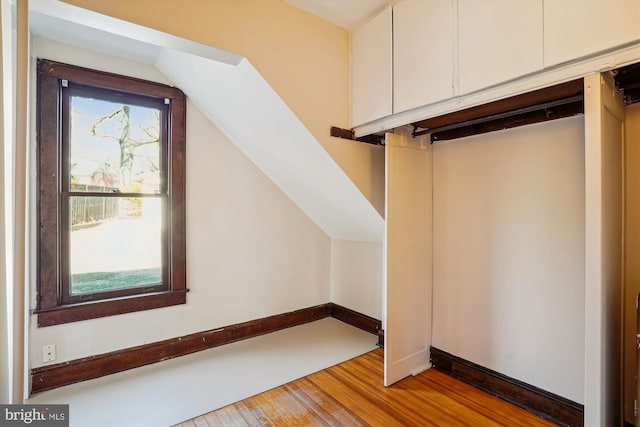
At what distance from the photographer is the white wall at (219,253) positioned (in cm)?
238

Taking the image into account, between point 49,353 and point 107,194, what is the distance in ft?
3.97

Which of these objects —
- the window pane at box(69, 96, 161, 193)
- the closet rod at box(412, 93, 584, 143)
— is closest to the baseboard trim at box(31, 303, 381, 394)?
the window pane at box(69, 96, 161, 193)

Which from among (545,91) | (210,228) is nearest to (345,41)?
(545,91)

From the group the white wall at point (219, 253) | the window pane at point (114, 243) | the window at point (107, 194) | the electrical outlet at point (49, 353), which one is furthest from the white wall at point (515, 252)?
the electrical outlet at point (49, 353)

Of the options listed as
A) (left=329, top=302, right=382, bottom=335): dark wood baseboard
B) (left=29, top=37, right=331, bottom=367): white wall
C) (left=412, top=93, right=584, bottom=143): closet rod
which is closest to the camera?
(left=412, top=93, right=584, bottom=143): closet rod

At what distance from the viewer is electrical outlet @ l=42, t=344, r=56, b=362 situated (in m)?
2.23

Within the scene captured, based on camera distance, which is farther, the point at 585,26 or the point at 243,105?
the point at 243,105

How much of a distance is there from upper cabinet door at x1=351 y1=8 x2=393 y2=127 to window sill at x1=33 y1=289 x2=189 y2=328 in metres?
2.14

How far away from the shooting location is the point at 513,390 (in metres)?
2.08

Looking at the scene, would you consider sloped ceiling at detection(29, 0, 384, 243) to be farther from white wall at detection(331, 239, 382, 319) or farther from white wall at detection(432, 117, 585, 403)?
white wall at detection(432, 117, 585, 403)

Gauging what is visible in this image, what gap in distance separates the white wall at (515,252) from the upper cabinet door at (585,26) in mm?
638

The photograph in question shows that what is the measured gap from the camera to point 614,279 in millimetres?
A: 1514

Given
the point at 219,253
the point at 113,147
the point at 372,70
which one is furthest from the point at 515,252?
the point at 113,147

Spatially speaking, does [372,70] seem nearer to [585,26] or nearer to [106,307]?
[585,26]
